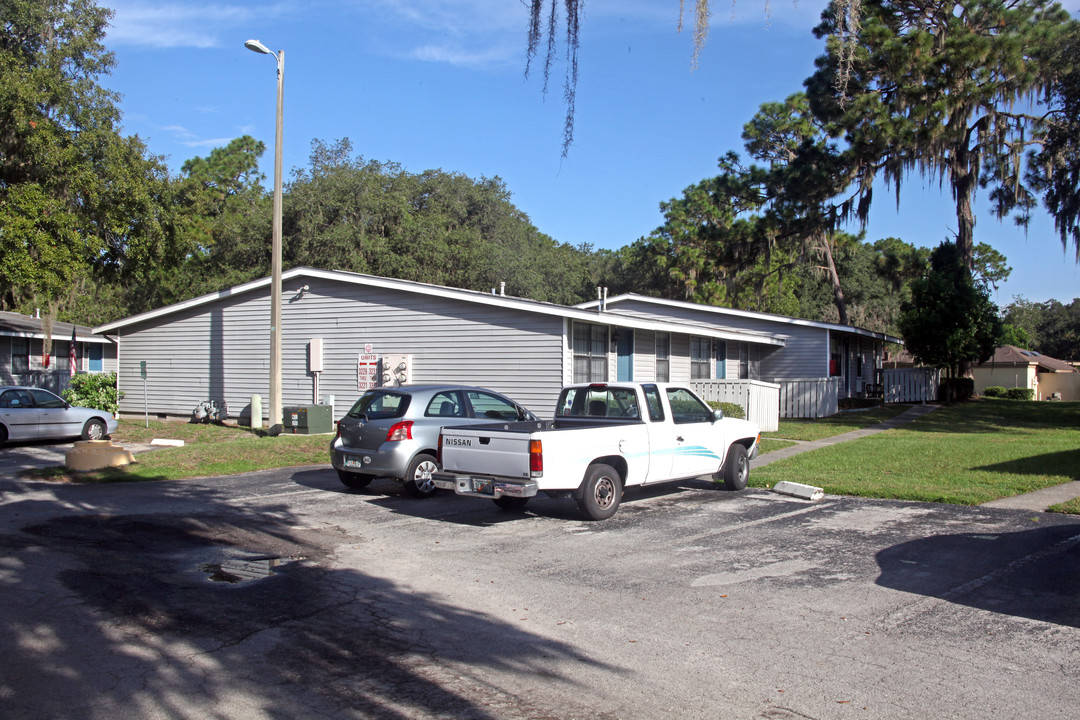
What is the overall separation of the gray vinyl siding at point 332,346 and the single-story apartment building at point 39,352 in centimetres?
354

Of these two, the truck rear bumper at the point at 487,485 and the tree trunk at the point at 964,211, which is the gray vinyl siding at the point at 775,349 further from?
the truck rear bumper at the point at 487,485

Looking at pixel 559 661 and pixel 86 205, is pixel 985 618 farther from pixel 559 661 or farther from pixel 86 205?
pixel 86 205

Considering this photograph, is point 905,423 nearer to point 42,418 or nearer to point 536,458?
point 536,458

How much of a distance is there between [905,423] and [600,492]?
1723 centimetres

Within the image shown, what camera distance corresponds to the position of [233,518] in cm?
998

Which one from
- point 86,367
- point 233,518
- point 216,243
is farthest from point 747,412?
point 216,243

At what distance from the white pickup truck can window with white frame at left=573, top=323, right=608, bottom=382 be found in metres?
7.32

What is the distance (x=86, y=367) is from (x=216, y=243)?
49.6 ft

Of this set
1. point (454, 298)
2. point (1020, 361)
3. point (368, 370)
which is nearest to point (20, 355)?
point (368, 370)

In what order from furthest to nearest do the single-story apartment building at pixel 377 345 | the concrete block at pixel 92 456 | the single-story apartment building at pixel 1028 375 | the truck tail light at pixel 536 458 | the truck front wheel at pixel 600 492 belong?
the single-story apartment building at pixel 1028 375
the single-story apartment building at pixel 377 345
the concrete block at pixel 92 456
the truck front wheel at pixel 600 492
the truck tail light at pixel 536 458

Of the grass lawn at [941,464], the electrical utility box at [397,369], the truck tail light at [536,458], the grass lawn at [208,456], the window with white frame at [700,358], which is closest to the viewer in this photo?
the truck tail light at [536,458]

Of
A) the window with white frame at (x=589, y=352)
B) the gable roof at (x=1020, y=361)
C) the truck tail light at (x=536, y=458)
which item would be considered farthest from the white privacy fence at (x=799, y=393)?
the gable roof at (x=1020, y=361)

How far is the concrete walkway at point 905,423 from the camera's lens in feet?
34.6

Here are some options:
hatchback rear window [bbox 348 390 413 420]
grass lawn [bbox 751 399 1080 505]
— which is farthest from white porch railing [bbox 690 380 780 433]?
hatchback rear window [bbox 348 390 413 420]
